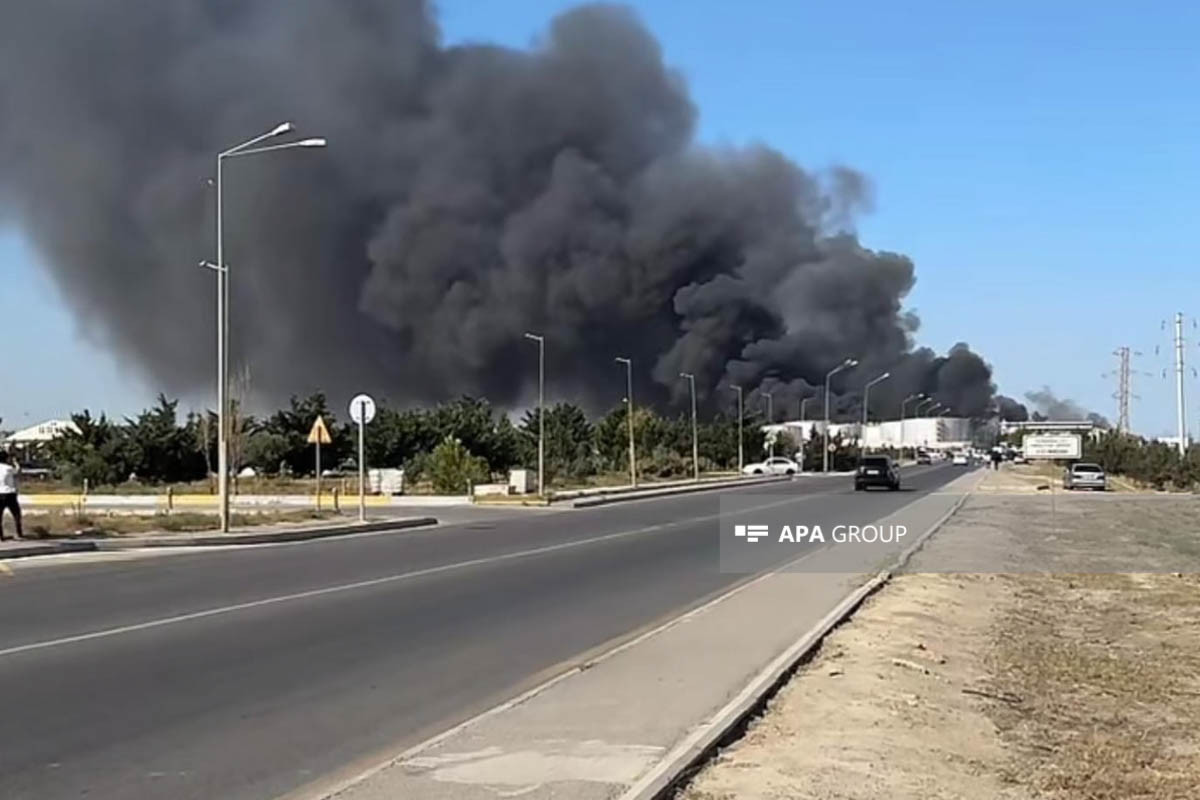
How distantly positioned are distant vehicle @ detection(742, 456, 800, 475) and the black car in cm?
2759

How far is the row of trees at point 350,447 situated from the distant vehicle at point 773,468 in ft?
17.0

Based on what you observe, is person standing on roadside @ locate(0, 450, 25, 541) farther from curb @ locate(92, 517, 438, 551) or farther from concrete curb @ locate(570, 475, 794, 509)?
concrete curb @ locate(570, 475, 794, 509)

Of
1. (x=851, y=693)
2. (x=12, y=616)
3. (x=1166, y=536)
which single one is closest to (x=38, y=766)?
(x=851, y=693)

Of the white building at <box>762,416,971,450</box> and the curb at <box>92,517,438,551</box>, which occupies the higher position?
the white building at <box>762,416,971,450</box>

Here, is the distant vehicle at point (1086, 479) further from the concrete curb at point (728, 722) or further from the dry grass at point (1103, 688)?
the concrete curb at point (728, 722)

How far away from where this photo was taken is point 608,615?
50.0 ft

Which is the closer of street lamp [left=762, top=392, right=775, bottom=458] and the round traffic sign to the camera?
the round traffic sign

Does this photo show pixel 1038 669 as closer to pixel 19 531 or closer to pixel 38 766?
pixel 38 766

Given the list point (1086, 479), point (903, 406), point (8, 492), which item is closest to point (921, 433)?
point (903, 406)

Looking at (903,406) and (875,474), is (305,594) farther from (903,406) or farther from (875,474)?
(903,406)

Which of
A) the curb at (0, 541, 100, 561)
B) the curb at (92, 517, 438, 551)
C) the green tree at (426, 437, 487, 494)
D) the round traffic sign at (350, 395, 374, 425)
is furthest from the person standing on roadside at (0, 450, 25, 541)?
the green tree at (426, 437, 487, 494)

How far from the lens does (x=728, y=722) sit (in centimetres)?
834

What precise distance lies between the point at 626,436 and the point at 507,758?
73974 millimetres

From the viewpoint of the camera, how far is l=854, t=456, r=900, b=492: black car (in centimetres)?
5547
